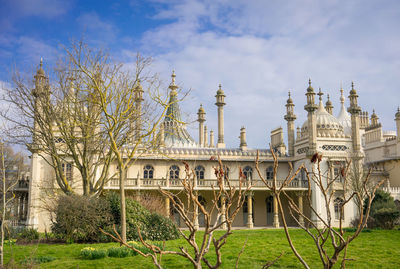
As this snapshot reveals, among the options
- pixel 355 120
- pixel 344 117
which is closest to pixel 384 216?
pixel 355 120

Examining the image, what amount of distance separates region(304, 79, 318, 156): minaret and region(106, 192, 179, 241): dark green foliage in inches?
657

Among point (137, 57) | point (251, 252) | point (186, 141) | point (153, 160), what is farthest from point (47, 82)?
point (186, 141)

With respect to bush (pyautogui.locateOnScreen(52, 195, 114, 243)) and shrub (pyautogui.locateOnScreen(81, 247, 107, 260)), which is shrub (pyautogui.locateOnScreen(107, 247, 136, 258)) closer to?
shrub (pyautogui.locateOnScreen(81, 247, 107, 260))

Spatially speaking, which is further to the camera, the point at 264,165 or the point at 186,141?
the point at 186,141

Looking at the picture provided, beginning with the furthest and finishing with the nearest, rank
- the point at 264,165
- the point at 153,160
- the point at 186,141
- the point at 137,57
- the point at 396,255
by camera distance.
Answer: the point at 186,141 < the point at 264,165 < the point at 153,160 < the point at 137,57 < the point at 396,255

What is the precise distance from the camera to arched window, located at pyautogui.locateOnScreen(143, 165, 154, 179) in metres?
31.3

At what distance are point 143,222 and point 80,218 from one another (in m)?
2.90

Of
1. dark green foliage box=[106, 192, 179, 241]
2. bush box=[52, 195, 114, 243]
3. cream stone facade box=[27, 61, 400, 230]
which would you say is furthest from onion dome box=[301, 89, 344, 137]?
bush box=[52, 195, 114, 243]

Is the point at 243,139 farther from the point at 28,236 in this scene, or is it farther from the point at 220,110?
the point at 28,236

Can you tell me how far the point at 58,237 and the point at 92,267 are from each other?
7.35 m

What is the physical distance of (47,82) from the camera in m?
18.2

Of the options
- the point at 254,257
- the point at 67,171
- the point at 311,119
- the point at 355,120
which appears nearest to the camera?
the point at 254,257

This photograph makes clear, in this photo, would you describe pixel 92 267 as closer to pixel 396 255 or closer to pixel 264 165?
pixel 396 255

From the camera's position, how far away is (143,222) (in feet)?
59.2
